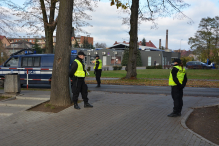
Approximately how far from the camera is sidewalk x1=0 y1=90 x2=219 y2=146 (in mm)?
5246

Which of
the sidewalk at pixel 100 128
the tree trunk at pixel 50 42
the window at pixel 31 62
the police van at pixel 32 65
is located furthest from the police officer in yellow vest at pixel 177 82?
the tree trunk at pixel 50 42

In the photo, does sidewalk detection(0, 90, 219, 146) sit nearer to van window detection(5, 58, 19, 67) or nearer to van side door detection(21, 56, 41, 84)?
van side door detection(21, 56, 41, 84)

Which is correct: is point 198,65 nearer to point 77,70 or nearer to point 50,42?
point 50,42

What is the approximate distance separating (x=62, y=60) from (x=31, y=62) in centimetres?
687

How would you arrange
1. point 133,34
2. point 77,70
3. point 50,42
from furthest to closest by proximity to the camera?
point 50,42 < point 133,34 < point 77,70

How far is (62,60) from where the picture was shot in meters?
8.15

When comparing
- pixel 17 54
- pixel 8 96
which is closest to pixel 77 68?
pixel 8 96

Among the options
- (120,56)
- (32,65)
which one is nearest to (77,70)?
(32,65)

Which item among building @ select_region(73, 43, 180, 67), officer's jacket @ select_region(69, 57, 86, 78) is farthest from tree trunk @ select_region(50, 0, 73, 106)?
building @ select_region(73, 43, 180, 67)

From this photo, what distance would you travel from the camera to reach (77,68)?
25.6 feet

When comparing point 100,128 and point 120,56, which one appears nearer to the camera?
point 100,128

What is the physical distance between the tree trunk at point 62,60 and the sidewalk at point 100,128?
586 mm

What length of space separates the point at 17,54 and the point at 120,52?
5822 centimetres

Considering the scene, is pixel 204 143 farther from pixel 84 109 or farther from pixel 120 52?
pixel 120 52
